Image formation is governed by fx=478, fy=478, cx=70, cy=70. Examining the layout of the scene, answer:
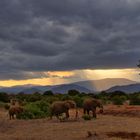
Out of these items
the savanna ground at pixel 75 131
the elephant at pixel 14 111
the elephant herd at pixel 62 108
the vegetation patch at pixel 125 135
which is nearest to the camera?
the savanna ground at pixel 75 131

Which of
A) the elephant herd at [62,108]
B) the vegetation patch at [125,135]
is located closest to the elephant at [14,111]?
the elephant herd at [62,108]

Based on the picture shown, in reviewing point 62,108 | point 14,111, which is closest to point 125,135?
point 62,108

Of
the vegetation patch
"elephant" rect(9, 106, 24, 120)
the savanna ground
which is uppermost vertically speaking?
"elephant" rect(9, 106, 24, 120)

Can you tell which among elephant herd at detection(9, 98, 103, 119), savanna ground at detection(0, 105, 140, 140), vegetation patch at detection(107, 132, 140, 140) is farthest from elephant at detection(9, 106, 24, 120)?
vegetation patch at detection(107, 132, 140, 140)

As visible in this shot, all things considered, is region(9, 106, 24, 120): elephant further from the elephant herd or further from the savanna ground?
the savanna ground

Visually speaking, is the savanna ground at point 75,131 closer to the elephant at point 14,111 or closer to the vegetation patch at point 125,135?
the vegetation patch at point 125,135

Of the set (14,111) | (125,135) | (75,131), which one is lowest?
(125,135)

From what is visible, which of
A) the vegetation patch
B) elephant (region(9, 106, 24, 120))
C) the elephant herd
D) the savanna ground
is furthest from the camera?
elephant (region(9, 106, 24, 120))

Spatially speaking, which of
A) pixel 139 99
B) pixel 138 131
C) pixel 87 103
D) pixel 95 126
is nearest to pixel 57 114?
pixel 87 103

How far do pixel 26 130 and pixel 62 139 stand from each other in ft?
15.8

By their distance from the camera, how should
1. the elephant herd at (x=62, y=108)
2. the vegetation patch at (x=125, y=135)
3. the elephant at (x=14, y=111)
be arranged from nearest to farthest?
1. the vegetation patch at (x=125, y=135)
2. the elephant herd at (x=62, y=108)
3. the elephant at (x=14, y=111)

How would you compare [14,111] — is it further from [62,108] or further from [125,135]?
[125,135]

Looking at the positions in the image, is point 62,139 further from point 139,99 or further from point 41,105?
point 139,99

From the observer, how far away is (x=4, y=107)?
53719 mm
